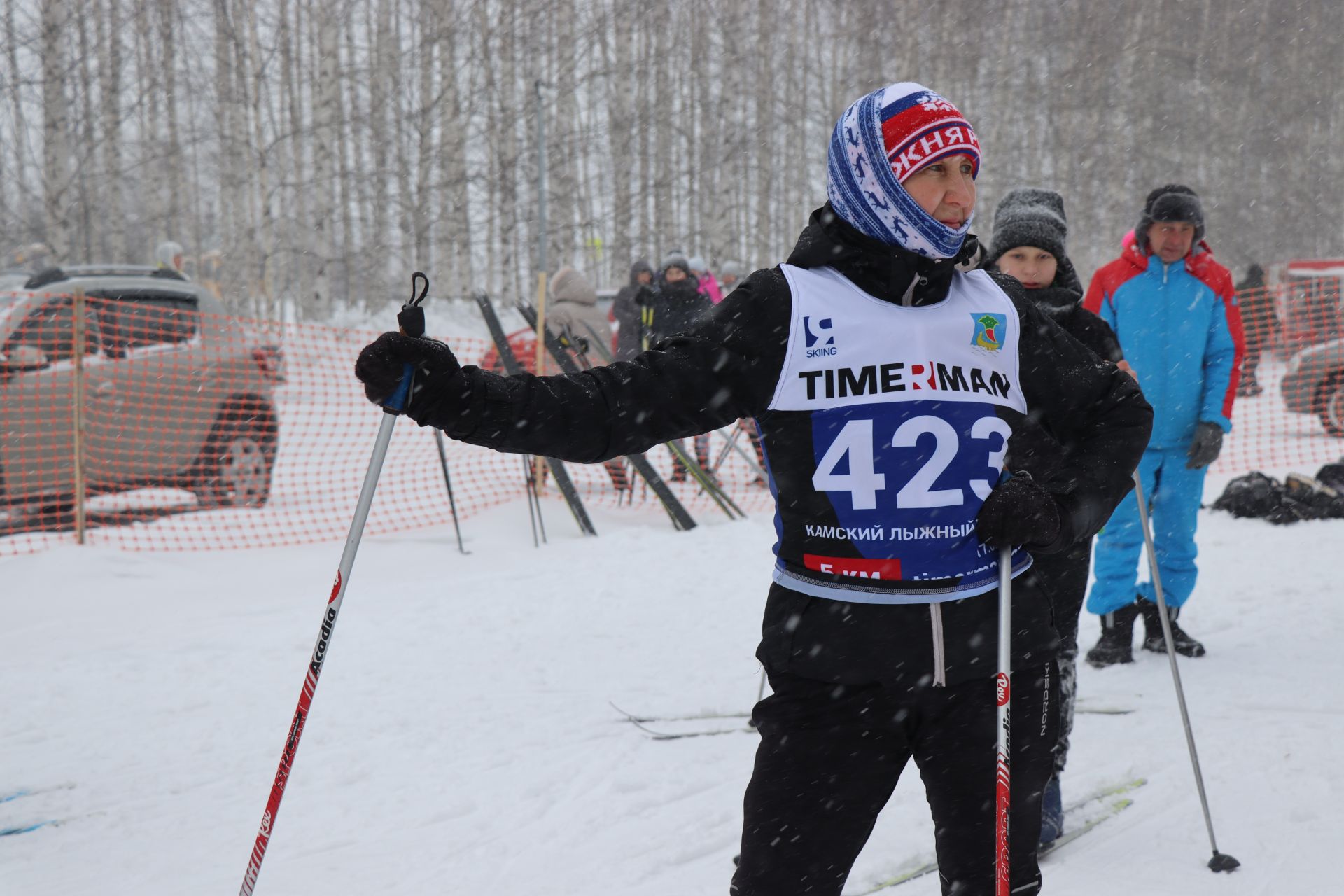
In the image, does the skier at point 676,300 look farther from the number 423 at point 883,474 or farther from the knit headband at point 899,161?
the number 423 at point 883,474

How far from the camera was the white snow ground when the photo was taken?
3.27 m

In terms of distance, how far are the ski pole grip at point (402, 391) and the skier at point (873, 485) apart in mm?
66

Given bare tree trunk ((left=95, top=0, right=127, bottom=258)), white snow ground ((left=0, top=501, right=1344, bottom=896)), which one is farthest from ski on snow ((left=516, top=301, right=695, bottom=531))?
bare tree trunk ((left=95, top=0, right=127, bottom=258))

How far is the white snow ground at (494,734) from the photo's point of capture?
10.7 feet

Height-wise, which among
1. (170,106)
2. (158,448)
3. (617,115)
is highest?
(617,115)

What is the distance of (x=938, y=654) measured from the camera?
192 centimetres

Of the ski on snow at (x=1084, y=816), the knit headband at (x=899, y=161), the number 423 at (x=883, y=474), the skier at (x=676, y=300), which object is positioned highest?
the skier at (x=676, y=300)

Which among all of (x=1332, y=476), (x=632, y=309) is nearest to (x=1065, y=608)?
(x=1332, y=476)

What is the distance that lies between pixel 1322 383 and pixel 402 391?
1291 centimetres

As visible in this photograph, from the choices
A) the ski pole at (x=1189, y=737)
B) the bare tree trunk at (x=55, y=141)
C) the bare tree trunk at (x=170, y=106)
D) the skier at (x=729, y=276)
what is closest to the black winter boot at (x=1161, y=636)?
the ski pole at (x=1189, y=737)

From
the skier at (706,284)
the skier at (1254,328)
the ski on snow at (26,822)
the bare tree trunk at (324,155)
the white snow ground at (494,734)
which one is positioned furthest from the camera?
the bare tree trunk at (324,155)

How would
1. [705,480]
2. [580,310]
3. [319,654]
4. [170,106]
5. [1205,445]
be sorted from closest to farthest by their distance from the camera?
[319,654], [1205,445], [705,480], [580,310], [170,106]

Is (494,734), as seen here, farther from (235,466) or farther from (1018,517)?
(235,466)

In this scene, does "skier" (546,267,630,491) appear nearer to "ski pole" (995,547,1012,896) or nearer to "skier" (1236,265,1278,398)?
"ski pole" (995,547,1012,896)
